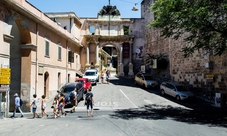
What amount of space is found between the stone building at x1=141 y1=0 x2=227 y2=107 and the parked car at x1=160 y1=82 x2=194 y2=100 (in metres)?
2.05

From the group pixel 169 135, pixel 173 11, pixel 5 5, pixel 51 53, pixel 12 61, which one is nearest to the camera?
pixel 169 135

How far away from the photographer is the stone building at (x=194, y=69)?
67.8 ft

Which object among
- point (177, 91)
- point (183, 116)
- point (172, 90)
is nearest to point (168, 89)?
point (172, 90)

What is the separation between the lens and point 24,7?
16.3 meters

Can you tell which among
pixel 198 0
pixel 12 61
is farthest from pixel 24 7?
pixel 198 0

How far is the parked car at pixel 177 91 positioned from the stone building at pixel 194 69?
6.73ft

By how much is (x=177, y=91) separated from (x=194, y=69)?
14.7ft

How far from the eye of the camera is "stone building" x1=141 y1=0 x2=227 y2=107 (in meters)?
20.7

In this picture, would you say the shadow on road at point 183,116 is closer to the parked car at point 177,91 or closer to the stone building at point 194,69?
the stone building at point 194,69

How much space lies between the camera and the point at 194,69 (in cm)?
2475

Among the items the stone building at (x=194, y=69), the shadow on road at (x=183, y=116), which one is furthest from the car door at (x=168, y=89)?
the shadow on road at (x=183, y=116)

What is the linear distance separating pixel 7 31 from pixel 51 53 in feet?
28.1

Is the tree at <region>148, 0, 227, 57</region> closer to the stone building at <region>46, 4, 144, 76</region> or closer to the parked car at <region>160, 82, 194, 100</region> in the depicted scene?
the parked car at <region>160, 82, 194, 100</region>

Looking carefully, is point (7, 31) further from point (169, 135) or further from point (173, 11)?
point (169, 135)
